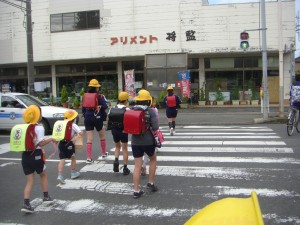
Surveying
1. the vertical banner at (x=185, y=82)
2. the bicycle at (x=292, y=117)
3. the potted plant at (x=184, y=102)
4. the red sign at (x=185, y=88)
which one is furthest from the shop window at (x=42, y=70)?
the bicycle at (x=292, y=117)

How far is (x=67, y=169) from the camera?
8625 millimetres

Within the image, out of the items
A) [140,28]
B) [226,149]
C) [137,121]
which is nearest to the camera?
[137,121]

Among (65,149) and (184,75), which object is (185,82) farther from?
(65,149)

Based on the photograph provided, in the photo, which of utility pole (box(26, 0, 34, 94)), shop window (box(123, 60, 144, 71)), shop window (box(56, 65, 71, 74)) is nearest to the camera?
utility pole (box(26, 0, 34, 94))

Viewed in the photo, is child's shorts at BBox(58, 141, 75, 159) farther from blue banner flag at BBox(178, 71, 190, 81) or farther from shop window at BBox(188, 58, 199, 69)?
shop window at BBox(188, 58, 199, 69)

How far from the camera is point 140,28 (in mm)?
27750

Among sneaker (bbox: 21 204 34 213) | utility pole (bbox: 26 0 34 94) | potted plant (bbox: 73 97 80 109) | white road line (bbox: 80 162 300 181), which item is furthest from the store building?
sneaker (bbox: 21 204 34 213)

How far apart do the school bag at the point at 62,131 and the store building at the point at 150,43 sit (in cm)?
1896

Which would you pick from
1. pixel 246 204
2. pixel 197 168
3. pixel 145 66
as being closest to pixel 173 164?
pixel 197 168

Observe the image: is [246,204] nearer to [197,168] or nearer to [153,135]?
[153,135]

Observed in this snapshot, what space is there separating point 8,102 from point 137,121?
10000mm

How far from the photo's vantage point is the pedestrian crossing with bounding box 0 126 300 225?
575cm

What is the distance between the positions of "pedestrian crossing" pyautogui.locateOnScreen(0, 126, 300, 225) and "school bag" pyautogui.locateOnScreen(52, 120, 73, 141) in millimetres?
888

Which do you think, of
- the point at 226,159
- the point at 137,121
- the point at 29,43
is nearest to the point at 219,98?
the point at 29,43
